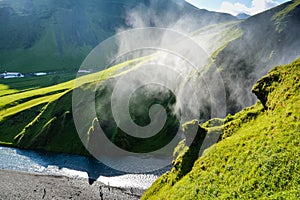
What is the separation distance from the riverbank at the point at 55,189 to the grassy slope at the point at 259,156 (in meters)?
32.8

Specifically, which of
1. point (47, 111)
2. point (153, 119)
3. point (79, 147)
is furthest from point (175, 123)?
point (47, 111)

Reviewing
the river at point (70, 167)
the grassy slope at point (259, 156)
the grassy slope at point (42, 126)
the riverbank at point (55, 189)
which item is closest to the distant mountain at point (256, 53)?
the river at point (70, 167)

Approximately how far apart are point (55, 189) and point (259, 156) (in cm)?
6363

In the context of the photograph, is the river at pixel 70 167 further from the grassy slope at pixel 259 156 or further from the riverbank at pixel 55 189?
the grassy slope at pixel 259 156

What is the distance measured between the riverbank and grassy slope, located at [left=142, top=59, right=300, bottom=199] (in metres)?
32.8

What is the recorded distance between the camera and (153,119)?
394 ft

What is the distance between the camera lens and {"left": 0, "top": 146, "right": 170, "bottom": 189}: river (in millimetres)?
80144

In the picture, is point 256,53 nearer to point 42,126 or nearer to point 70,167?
point 70,167

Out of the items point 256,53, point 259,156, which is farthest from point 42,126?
point 259,156

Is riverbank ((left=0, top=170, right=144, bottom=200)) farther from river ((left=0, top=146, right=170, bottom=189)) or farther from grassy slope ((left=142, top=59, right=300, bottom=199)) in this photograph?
grassy slope ((left=142, top=59, right=300, bottom=199))

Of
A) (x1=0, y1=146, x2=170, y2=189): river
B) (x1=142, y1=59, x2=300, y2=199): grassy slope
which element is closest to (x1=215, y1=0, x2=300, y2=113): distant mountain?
(x1=0, y1=146, x2=170, y2=189): river

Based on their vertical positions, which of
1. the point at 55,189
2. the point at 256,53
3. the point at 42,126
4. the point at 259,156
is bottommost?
the point at 42,126

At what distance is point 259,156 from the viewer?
28188mm

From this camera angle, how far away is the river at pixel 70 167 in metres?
80.1
